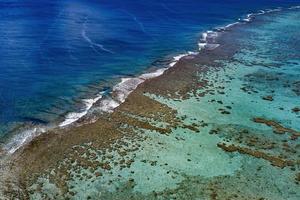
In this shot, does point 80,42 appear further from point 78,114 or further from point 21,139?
point 21,139

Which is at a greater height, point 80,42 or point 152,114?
point 80,42

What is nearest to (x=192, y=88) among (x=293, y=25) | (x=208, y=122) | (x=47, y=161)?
(x=208, y=122)

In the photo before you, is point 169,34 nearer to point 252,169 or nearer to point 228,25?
point 228,25

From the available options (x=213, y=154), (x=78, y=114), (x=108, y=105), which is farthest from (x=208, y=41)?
(x=213, y=154)

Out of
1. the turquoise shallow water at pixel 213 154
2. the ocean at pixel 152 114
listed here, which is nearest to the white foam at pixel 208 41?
the ocean at pixel 152 114

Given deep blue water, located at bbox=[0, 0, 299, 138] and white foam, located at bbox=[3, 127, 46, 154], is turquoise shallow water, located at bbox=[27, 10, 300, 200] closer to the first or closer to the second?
white foam, located at bbox=[3, 127, 46, 154]

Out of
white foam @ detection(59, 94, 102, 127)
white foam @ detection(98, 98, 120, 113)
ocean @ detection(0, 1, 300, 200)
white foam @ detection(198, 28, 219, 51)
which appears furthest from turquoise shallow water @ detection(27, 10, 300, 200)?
white foam @ detection(198, 28, 219, 51)
